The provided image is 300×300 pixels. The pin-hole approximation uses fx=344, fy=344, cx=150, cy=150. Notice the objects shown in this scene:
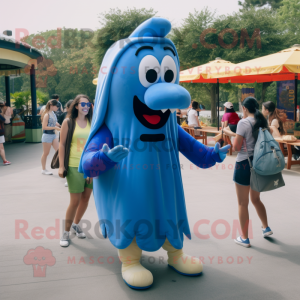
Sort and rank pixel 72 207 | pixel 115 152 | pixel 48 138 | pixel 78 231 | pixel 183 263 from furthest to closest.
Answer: pixel 48 138
pixel 78 231
pixel 72 207
pixel 183 263
pixel 115 152

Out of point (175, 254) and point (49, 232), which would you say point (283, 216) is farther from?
point (49, 232)

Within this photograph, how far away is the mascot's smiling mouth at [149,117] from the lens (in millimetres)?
2902

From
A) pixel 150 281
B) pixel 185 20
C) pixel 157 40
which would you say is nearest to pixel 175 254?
pixel 150 281

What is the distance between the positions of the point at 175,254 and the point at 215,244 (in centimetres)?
81

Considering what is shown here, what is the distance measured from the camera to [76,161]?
3.88 m

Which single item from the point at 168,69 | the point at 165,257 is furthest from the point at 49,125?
the point at 168,69

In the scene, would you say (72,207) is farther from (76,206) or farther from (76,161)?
(76,161)

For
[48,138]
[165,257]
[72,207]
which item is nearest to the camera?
[165,257]

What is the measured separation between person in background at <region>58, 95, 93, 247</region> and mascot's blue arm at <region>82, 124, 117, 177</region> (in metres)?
0.96

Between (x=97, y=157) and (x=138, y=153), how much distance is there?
40 cm

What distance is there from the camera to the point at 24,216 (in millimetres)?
4820

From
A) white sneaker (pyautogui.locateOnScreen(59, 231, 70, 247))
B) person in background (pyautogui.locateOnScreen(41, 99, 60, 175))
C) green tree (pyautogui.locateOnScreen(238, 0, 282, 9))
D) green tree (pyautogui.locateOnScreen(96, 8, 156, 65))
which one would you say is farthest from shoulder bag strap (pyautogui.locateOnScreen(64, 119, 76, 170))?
green tree (pyautogui.locateOnScreen(238, 0, 282, 9))

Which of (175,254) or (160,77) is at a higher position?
(160,77)

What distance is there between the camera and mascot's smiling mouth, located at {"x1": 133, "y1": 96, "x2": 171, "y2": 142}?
290cm
